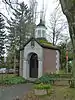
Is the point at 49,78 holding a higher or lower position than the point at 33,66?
lower

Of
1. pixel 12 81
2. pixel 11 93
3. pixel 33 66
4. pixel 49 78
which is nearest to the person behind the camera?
pixel 11 93

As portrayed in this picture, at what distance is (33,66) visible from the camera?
95.7 ft

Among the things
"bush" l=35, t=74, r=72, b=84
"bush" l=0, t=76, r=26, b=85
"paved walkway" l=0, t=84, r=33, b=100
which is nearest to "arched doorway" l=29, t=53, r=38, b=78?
"bush" l=0, t=76, r=26, b=85

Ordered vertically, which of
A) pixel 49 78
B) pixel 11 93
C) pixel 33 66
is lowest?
pixel 11 93

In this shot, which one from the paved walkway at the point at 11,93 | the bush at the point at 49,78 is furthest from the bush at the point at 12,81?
the paved walkway at the point at 11,93

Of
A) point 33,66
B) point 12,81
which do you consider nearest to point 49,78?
point 12,81

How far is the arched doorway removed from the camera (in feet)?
94.1

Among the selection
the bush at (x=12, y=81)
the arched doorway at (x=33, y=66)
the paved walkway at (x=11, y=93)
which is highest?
the arched doorway at (x=33, y=66)

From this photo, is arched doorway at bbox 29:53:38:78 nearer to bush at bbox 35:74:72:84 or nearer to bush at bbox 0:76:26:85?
bush at bbox 0:76:26:85

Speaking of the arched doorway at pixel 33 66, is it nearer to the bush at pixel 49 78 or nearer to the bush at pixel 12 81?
the bush at pixel 12 81

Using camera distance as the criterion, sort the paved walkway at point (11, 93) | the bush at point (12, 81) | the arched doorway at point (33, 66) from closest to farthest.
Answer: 1. the paved walkway at point (11, 93)
2. the bush at point (12, 81)
3. the arched doorway at point (33, 66)

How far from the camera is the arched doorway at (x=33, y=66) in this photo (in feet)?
94.1

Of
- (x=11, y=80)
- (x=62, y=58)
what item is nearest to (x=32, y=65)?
(x=11, y=80)

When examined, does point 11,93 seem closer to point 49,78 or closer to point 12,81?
point 12,81
